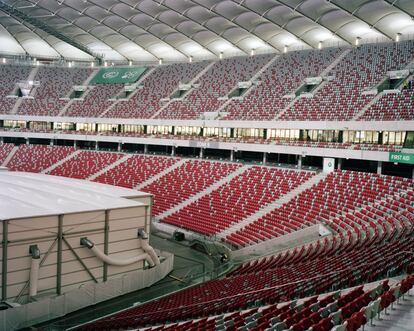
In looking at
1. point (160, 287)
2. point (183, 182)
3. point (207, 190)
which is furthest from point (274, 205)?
point (160, 287)

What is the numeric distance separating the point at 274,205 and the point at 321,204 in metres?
4.07

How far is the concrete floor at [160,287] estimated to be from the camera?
62.8 feet

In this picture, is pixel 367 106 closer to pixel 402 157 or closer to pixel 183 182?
pixel 402 157

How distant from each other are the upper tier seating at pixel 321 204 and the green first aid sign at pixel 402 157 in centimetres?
170

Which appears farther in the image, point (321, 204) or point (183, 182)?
point (183, 182)

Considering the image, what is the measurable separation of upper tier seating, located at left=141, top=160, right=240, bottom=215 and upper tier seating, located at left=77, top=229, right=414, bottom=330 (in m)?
18.3

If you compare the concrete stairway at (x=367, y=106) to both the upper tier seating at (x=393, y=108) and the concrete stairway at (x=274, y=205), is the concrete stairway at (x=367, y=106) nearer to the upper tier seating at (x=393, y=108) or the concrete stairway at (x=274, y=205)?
the upper tier seating at (x=393, y=108)

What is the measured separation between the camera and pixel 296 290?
1498 centimetres

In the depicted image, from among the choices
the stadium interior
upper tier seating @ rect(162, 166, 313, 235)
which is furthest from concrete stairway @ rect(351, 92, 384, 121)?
upper tier seating @ rect(162, 166, 313, 235)

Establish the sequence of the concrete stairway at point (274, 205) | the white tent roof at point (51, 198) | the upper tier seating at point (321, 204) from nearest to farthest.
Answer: the white tent roof at point (51, 198) → the upper tier seating at point (321, 204) → the concrete stairway at point (274, 205)

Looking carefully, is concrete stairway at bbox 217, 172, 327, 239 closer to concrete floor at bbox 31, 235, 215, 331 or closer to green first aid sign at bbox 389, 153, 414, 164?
concrete floor at bbox 31, 235, 215, 331

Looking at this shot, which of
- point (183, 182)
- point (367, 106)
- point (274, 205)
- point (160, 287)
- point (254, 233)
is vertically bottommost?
point (160, 287)

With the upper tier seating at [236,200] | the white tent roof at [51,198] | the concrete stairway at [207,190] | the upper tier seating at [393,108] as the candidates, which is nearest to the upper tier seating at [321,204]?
the upper tier seating at [236,200]

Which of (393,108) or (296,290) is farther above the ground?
(393,108)
